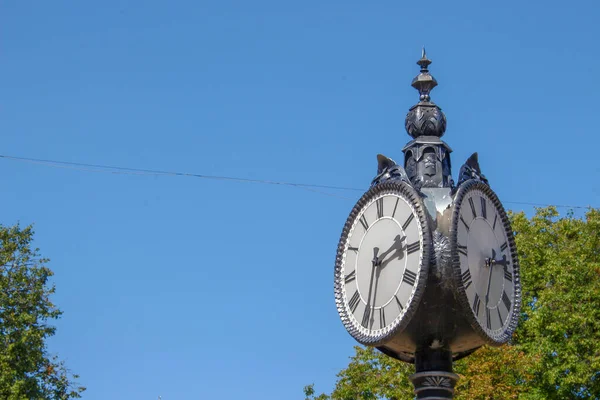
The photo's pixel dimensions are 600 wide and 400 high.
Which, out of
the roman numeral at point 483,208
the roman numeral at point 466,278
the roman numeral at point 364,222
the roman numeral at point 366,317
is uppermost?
the roman numeral at point 483,208

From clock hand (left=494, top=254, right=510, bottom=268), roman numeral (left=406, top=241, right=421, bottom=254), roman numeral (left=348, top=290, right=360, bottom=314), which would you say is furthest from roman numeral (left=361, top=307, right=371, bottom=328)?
clock hand (left=494, top=254, right=510, bottom=268)

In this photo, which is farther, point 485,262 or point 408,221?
point 485,262

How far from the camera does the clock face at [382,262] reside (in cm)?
727

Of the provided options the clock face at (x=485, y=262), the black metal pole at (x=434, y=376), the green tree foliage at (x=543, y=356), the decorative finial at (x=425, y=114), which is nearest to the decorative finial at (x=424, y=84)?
the decorative finial at (x=425, y=114)

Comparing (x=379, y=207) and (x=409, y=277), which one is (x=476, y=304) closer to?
(x=409, y=277)

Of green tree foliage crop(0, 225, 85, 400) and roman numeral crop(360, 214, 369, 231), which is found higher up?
green tree foliage crop(0, 225, 85, 400)

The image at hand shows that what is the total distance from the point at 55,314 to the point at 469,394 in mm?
11541

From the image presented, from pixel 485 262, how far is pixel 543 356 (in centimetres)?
2329

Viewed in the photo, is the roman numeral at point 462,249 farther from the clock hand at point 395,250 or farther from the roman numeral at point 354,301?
the roman numeral at point 354,301

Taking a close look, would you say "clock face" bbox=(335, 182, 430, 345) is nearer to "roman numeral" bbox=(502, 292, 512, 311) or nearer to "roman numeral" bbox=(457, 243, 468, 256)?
"roman numeral" bbox=(457, 243, 468, 256)

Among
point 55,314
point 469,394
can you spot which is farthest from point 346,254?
point 55,314

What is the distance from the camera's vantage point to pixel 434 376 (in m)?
7.36

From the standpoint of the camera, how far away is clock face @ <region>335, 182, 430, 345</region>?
727 cm

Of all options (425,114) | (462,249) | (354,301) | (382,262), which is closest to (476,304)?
(462,249)
